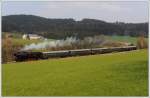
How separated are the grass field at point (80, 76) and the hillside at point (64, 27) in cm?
21

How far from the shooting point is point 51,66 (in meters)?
4.68

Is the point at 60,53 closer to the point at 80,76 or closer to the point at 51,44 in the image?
the point at 51,44

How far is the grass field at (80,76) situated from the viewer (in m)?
4.54

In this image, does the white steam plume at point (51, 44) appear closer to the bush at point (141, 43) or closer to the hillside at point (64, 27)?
the hillside at point (64, 27)

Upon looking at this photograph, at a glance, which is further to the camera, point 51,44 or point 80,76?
point 51,44

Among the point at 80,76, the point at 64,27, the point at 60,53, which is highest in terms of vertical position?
the point at 64,27

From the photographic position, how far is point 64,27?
184 inches

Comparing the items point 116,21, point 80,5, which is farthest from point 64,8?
point 116,21

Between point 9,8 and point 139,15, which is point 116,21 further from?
point 9,8

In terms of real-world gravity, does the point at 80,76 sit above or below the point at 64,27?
below

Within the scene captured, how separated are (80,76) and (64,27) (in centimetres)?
44

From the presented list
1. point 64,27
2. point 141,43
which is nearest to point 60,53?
point 64,27

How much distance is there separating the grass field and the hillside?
0.21 meters

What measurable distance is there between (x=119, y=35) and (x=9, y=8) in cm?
97
